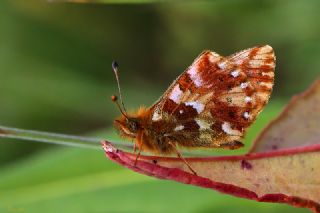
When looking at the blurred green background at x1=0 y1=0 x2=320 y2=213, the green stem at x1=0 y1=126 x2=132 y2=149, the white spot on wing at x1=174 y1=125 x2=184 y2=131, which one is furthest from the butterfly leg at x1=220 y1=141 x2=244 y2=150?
the blurred green background at x1=0 y1=0 x2=320 y2=213

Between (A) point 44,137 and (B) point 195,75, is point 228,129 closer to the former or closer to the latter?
(B) point 195,75

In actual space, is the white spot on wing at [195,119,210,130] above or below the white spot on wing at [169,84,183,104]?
below

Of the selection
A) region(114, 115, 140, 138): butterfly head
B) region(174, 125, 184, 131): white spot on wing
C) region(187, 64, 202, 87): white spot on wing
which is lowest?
region(114, 115, 140, 138): butterfly head

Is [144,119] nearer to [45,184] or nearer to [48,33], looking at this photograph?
[45,184]

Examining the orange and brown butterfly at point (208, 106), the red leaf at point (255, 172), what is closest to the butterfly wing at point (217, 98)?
the orange and brown butterfly at point (208, 106)

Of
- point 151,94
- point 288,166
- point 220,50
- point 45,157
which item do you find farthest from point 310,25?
point 288,166

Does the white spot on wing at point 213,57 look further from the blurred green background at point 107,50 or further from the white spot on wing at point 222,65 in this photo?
the blurred green background at point 107,50

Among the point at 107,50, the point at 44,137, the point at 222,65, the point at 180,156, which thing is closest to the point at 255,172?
the point at 180,156

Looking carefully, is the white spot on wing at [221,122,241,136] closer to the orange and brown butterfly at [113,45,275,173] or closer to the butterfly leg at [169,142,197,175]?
the orange and brown butterfly at [113,45,275,173]
